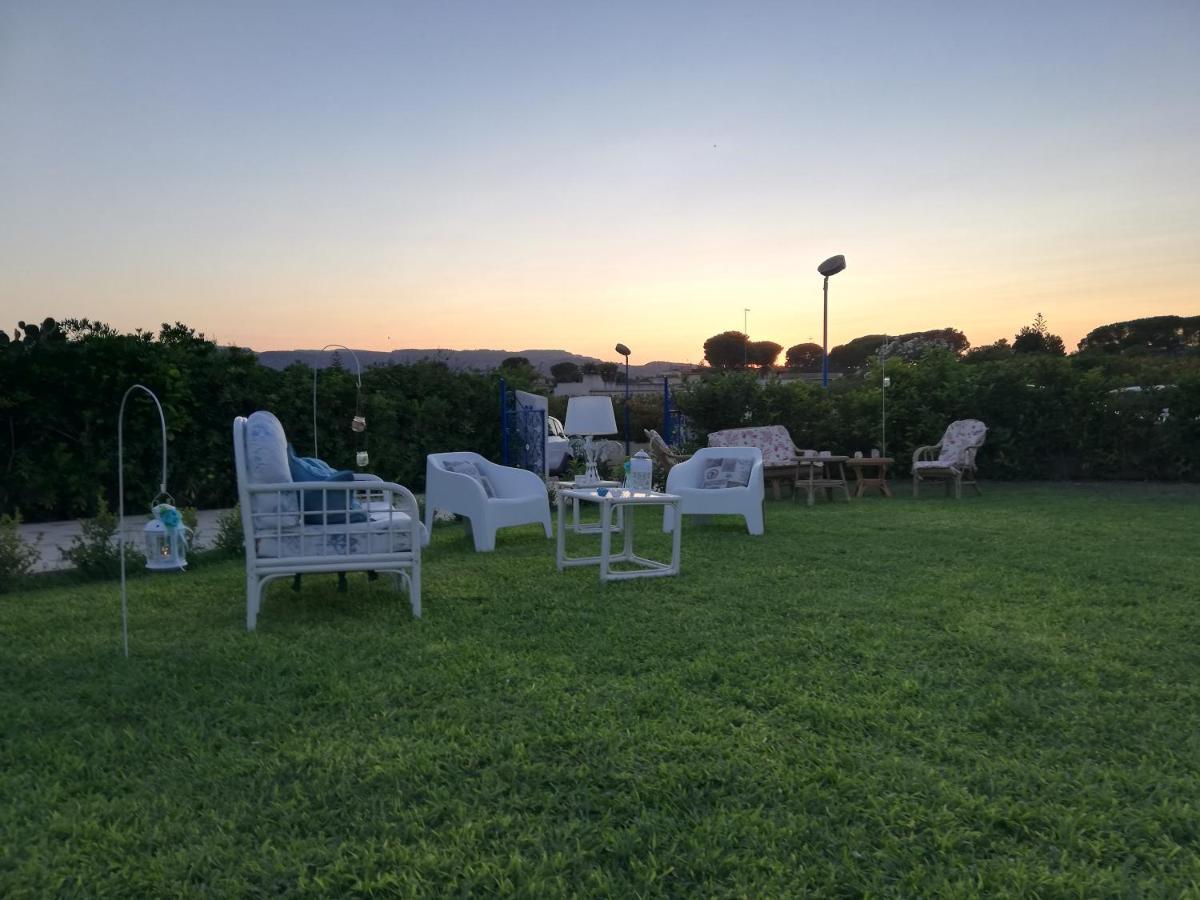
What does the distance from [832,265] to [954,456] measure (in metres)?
3.11

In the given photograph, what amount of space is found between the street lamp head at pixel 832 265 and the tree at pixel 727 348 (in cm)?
3305

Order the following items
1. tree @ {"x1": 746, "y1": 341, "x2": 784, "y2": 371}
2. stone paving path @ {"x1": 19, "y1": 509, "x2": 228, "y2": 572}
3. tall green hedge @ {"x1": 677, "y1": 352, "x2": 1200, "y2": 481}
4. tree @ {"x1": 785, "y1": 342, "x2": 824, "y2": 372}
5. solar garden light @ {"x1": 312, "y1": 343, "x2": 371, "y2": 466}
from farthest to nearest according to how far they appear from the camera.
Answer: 1. tree @ {"x1": 746, "y1": 341, "x2": 784, "y2": 371}
2. tree @ {"x1": 785, "y1": 342, "x2": 824, "y2": 372}
3. tall green hedge @ {"x1": 677, "y1": 352, "x2": 1200, "y2": 481}
4. solar garden light @ {"x1": 312, "y1": 343, "x2": 371, "y2": 466}
5. stone paving path @ {"x1": 19, "y1": 509, "x2": 228, "y2": 572}

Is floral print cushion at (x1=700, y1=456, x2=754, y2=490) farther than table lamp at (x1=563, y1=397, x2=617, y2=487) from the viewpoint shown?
Yes

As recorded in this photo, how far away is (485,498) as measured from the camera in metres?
5.86

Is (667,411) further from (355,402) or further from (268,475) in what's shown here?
(268,475)

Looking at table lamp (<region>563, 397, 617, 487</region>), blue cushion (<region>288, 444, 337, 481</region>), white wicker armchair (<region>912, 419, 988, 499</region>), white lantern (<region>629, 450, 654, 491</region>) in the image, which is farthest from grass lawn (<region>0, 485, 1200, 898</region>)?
white wicker armchair (<region>912, 419, 988, 499</region>)

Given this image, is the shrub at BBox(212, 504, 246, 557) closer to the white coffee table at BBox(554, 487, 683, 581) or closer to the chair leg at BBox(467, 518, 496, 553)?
the chair leg at BBox(467, 518, 496, 553)

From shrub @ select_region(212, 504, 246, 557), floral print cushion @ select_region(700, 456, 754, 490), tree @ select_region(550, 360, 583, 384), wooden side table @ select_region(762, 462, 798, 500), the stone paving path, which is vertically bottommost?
the stone paving path

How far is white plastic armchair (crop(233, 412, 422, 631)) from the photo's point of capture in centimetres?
352

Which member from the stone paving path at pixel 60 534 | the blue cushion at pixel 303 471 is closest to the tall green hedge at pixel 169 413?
the stone paving path at pixel 60 534

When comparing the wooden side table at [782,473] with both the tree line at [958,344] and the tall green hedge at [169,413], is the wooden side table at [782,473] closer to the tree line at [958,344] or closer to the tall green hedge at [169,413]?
the tree line at [958,344]

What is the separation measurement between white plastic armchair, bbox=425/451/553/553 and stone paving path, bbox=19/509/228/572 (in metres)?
1.63

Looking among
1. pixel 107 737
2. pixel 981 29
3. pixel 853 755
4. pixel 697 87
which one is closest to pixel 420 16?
pixel 697 87

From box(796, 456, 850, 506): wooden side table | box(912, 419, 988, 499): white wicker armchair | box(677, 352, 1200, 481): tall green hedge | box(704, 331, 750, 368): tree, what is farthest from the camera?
box(704, 331, 750, 368): tree
